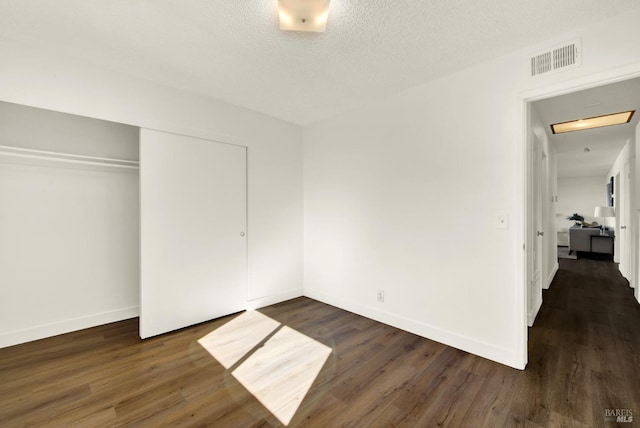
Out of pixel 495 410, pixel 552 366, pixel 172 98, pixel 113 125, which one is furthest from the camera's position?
pixel 113 125

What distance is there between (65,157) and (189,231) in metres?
1.40

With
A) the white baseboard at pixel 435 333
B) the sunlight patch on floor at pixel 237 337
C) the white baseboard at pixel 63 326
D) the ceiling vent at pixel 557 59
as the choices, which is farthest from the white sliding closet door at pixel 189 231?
the ceiling vent at pixel 557 59

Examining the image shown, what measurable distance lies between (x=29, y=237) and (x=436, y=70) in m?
4.23

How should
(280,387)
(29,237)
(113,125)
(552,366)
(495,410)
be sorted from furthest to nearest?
(113,125), (29,237), (552,366), (280,387), (495,410)

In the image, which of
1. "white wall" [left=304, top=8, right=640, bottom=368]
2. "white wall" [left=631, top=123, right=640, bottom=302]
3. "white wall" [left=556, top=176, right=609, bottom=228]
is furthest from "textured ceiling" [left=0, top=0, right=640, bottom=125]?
"white wall" [left=556, top=176, right=609, bottom=228]

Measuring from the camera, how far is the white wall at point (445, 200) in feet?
7.32

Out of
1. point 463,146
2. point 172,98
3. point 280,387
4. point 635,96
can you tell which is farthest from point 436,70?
point 280,387

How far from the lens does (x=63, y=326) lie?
287 centimetres

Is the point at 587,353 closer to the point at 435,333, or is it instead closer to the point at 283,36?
the point at 435,333

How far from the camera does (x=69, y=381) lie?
2.09 m

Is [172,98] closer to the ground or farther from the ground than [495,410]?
farther from the ground

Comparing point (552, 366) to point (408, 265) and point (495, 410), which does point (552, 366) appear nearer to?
point (495, 410)

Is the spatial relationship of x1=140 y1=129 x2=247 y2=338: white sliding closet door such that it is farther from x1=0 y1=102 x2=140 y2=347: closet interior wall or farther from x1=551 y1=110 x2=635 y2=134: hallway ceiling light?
x1=551 y1=110 x2=635 y2=134: hallway ceiling light

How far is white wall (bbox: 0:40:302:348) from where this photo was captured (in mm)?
2266
